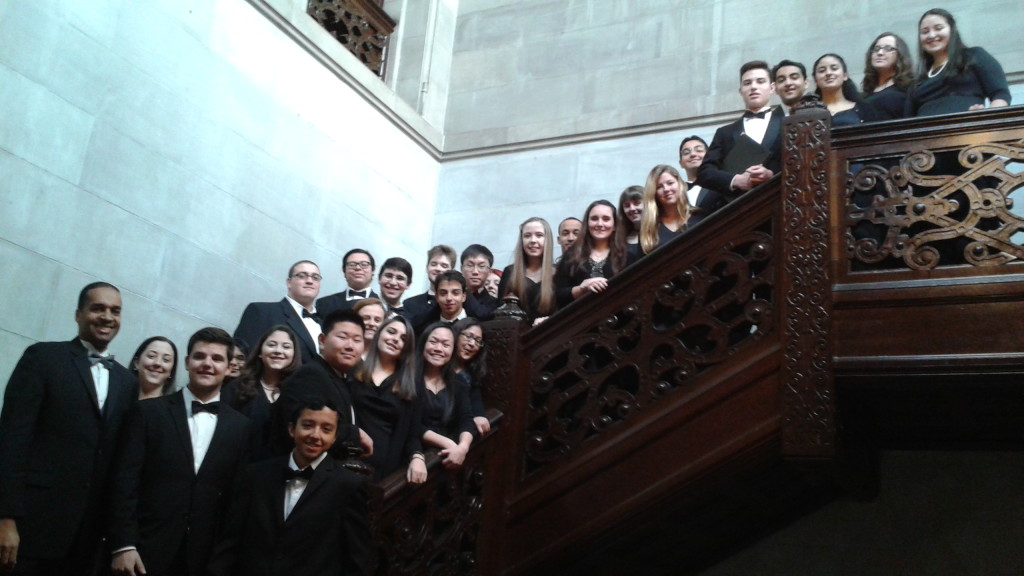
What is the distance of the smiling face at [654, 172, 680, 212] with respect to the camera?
19.2ft

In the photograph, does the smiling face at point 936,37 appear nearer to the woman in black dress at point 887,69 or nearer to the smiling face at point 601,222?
the woman in black dress at point 887,69

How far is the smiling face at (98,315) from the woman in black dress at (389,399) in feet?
3.66

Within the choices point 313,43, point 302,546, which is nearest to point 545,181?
point 313,43

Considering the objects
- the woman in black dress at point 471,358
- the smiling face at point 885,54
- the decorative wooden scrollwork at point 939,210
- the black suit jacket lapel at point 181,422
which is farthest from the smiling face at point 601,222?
the black suit jacket lapel at point 181,422

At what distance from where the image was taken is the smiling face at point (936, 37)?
5766mm

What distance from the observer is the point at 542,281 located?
6.08 m

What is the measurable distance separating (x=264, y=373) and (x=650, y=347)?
6.36 ft

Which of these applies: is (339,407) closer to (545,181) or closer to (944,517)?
(944,517)

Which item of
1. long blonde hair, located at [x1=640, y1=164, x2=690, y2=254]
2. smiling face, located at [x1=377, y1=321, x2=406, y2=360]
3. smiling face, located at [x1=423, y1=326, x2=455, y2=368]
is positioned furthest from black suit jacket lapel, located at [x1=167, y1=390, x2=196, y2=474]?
long blonde hair, located at [x1=640, y1=164, x2=690, y2=254]

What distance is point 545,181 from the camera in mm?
9438

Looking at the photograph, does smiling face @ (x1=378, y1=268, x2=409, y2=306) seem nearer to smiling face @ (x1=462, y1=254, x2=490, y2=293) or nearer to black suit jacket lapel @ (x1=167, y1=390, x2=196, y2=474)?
smiling face @ (x1=462, y1=254, x2=490, y2=293)

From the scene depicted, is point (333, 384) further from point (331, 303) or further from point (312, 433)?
point (331, 303)

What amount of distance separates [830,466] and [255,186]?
4875 millimetres

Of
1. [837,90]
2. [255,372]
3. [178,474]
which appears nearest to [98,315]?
[178,474]
